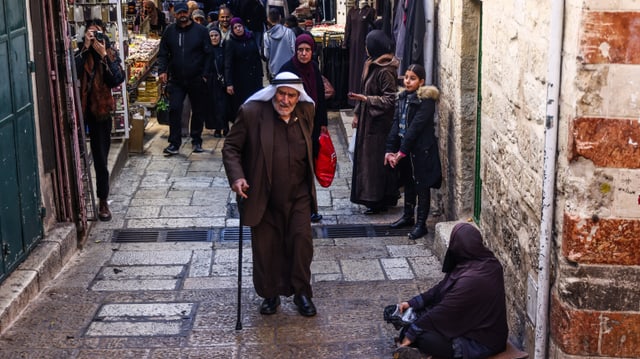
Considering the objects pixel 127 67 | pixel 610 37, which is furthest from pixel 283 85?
pixel 127 67

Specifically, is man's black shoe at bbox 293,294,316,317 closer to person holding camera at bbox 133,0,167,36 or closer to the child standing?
the child standing

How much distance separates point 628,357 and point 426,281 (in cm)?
273

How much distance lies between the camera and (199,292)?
7.85m

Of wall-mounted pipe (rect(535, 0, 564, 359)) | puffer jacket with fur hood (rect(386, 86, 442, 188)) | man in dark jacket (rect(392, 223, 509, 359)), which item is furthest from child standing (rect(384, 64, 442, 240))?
wall-mounted pipe (rect(535, 0, 564, 359))

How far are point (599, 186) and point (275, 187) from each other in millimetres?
2506

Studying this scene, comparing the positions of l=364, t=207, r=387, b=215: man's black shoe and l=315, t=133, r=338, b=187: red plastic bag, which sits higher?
l=315, t=133, r=338, b=187: red plastic bag

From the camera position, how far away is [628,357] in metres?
5.46

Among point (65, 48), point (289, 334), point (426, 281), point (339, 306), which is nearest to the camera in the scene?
point (289, 334)

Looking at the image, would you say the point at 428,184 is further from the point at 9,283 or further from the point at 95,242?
the point at 9,283

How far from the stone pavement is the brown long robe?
13.2 inches

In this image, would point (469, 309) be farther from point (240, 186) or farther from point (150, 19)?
point (150, 19)

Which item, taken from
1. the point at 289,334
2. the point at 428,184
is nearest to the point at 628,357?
the point at 289,334

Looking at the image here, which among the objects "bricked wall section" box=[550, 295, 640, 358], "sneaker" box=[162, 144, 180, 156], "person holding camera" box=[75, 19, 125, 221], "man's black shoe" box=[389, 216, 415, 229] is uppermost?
"person holding camera" box=[75, 19, 125, 221]

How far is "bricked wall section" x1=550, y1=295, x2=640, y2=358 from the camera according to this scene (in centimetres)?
540
